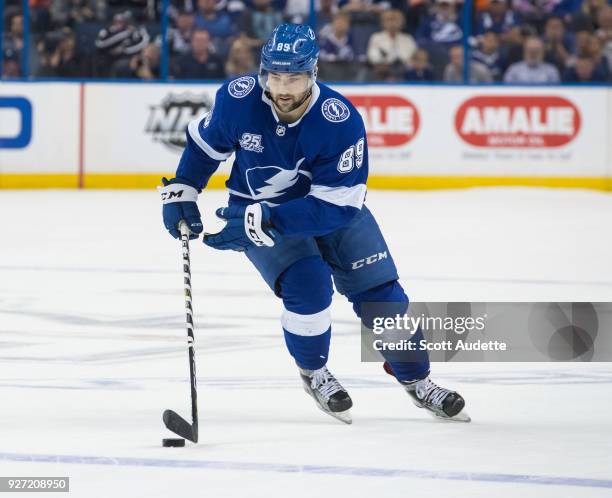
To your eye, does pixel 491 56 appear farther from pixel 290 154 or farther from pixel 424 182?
pixel 290 154

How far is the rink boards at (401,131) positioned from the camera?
43.6 feet

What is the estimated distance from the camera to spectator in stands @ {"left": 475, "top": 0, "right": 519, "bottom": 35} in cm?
1355

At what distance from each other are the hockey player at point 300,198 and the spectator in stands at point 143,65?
9.03m

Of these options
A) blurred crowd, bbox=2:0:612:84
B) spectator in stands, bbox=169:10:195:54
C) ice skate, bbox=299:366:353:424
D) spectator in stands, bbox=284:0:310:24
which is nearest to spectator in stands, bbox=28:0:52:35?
blurred crowd, bbox=2:0:612:84

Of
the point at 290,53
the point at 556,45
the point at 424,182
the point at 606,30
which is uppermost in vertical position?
the point at 290,53

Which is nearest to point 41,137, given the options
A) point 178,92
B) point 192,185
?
point 178,92

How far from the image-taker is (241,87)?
14.3ft

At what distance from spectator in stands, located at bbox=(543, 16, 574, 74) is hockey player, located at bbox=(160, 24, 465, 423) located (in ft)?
30.3

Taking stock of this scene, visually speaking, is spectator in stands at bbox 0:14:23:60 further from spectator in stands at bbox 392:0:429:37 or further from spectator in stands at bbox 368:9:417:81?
spectator in stands at bbox 392:0:429:37

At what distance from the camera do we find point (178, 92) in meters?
13.5

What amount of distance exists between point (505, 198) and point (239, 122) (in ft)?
27.7

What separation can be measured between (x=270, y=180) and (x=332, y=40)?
29.9 ft

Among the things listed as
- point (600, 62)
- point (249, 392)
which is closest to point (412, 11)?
point (600, 62)

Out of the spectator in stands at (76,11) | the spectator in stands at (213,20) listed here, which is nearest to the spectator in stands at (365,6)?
the spectator in stands at (213,20)
